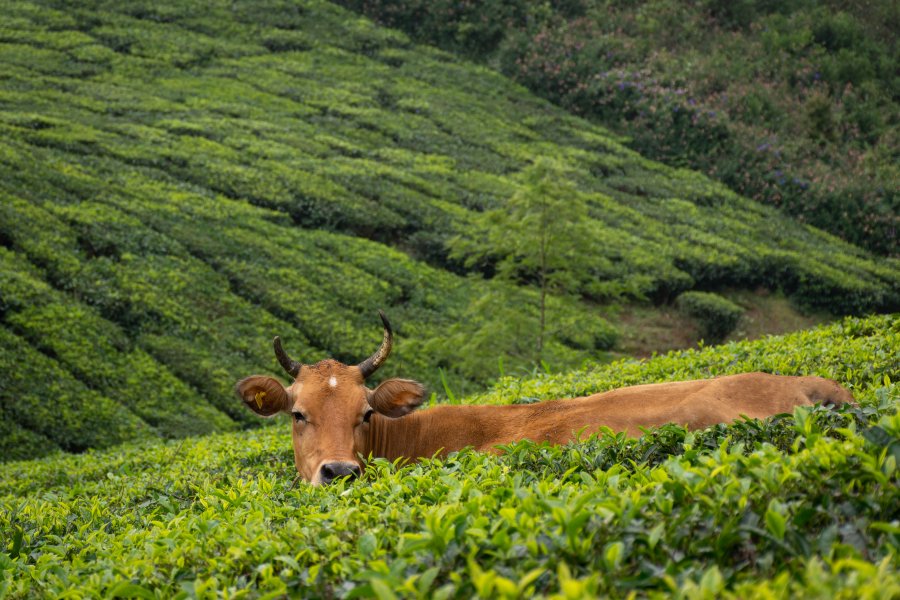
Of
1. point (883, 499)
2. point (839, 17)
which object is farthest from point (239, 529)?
point (839, 17)

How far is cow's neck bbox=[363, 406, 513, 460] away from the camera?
6.19 meters

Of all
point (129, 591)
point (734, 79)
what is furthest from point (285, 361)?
point (734, 79)

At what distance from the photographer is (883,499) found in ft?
8.48

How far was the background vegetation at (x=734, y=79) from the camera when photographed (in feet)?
87.1

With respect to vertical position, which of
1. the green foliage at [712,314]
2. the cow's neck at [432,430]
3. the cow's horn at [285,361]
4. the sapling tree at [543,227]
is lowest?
the green foliage at [712,314]

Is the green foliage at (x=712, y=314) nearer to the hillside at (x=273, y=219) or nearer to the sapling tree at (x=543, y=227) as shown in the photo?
the hillside at (x=273, y=219)

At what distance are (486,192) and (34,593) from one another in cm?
1956

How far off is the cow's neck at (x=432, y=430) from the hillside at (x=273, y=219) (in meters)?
5.47

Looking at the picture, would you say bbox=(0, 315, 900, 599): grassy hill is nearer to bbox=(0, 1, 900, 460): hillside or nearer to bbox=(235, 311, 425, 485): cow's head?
bbox=(235, 311, 425, 485): cow's head

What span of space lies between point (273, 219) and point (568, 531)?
17.4m

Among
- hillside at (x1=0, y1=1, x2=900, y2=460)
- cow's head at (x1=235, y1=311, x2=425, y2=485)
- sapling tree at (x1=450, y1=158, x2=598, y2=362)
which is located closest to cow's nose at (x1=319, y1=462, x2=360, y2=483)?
cow's head at (x1=235, y1=311, x2=425, y2=485)

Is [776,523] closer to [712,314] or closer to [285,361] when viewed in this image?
[285,361]

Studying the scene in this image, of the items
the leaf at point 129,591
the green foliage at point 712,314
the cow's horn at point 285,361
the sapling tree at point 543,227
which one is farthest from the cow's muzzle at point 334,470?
the green foliage at point 712,314

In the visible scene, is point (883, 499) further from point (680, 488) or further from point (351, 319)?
point (351, 319)
